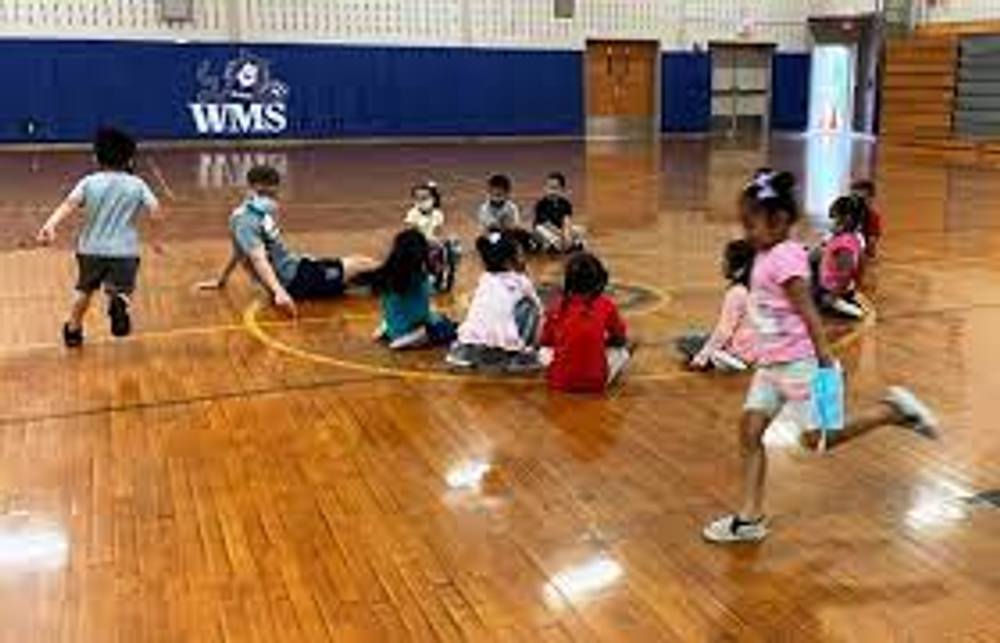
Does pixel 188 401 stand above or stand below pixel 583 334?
below

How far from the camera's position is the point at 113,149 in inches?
219

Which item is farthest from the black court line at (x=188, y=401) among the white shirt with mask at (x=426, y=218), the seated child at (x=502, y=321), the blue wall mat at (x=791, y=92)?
the blue wall mat at (x=791, y=92)

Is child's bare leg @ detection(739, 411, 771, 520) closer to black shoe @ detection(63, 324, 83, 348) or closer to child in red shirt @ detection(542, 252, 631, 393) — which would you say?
child in red shirt @ detection(542, 252, 631, 393)

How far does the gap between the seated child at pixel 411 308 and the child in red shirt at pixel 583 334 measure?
89cm

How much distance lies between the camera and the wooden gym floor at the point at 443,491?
292 centimetres

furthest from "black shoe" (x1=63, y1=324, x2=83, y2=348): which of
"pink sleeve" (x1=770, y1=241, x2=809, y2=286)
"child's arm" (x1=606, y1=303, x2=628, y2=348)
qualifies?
"pink sleeve" (x1=770, y1=241, x2=809, y2=286)

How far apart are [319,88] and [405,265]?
16.4 metres

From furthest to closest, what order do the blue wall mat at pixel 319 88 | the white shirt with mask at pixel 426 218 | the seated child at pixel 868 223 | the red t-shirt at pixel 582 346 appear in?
the blue wall mat at pixel 319 88, the white shirt with mask at pixel 426 218, the seated child at pixel 868 223, the red t-shirt at pixel 582 346

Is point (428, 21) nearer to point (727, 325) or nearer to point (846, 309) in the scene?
point (846, 309)

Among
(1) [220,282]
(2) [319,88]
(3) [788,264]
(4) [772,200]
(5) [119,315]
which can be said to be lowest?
(1) [220,282]

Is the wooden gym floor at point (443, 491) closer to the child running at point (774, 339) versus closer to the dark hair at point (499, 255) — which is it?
the child running at point (774, 339)

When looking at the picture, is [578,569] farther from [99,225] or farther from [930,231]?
[930,231]

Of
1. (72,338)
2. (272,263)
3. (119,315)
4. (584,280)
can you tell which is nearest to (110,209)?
(119,315)

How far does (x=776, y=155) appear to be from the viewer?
19.4 meters
